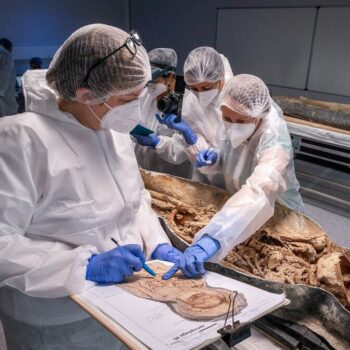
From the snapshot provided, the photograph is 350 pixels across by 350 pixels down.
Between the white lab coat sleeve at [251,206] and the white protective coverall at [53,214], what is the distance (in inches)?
14.5

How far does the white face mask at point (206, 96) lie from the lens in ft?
7.90

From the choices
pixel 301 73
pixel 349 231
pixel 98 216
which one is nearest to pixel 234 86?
pixel 98 216

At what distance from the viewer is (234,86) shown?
1.79 metres

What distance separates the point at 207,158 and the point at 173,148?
1.28 ft

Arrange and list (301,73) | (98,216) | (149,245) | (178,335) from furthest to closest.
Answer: (301,73)
(149,245)
(98,216)
(178,335)

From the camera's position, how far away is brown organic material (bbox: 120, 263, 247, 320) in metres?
0.97

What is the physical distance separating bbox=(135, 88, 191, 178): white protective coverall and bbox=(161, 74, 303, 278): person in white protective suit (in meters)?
0.60

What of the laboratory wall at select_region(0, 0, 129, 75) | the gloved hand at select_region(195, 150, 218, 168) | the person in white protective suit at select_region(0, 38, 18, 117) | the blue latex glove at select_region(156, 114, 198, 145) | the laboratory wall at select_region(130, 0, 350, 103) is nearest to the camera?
the gloved hand at select_region(195, 150, 218, 168)

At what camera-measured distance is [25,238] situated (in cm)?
103

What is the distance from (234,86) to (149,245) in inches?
36.3

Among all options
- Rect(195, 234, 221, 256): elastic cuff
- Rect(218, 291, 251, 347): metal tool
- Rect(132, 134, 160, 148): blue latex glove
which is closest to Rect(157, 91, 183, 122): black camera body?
Rect(132, 134, 160, 148): blue latex glove

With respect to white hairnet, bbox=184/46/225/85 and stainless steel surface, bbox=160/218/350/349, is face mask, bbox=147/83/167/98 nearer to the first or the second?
white hairnet, bbox=184/46/225/85

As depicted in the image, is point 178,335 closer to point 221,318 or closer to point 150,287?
point 221,318

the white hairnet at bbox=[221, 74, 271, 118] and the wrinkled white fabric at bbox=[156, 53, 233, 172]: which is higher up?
the white hairnet at bbox=[221, 74, 271, 118]
